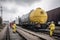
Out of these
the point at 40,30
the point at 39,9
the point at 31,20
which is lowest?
the point at 40,30

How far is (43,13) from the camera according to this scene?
79.9 ft

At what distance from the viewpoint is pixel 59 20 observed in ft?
95.6

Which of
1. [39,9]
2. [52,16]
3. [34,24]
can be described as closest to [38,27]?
[34,24]

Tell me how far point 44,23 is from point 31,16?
2289 mm

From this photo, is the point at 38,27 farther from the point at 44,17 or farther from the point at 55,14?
the point at 55,14

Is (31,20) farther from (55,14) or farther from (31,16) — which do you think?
(55,14)

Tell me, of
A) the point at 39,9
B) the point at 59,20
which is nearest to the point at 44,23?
the point at 39,9

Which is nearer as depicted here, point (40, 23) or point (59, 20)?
point (40, 23)

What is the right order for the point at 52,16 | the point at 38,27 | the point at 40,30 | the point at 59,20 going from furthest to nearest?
the point at 52,16, the point at 59,20, the point at 40,30, the point at 38,27

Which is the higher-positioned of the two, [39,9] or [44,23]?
[39,9]

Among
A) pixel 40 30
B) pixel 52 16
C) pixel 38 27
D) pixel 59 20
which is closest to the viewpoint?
pixel 38 27

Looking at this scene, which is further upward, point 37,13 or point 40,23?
point 37,13

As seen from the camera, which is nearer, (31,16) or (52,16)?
(31,16)

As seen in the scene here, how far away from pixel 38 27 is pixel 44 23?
1.28m
